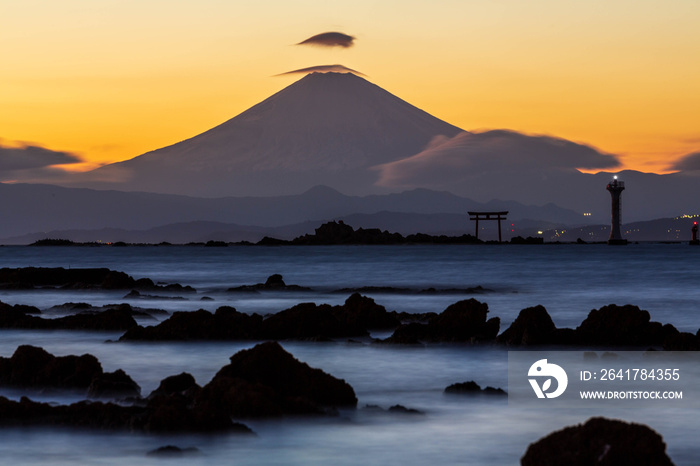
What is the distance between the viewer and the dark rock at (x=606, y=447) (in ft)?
21.3

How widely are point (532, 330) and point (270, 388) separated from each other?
24.9 feet

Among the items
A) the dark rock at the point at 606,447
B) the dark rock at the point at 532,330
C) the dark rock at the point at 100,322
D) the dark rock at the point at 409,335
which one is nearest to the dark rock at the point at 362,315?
the dark rock at the point at 409,335

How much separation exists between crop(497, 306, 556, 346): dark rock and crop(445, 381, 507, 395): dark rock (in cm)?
406

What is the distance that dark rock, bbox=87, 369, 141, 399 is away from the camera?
38.2ft

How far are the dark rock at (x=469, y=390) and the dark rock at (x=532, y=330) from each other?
406cm

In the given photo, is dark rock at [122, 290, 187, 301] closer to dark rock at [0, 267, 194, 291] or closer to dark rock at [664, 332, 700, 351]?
dark rock at [0, 267, 194, 291]

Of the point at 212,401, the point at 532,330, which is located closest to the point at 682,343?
the point at 532,330

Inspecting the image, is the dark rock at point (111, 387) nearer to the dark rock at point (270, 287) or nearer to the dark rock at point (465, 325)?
the dark rock at point (465, 325)

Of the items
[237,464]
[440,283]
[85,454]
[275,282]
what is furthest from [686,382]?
[440,283]

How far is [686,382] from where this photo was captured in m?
13.8

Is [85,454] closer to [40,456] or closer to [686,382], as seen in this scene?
[40,456]

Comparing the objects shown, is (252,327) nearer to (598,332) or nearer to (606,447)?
(598,332)

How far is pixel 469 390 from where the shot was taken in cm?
1299

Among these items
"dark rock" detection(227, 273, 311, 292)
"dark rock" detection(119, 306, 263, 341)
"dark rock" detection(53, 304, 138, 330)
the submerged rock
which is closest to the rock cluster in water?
the submerged rock
